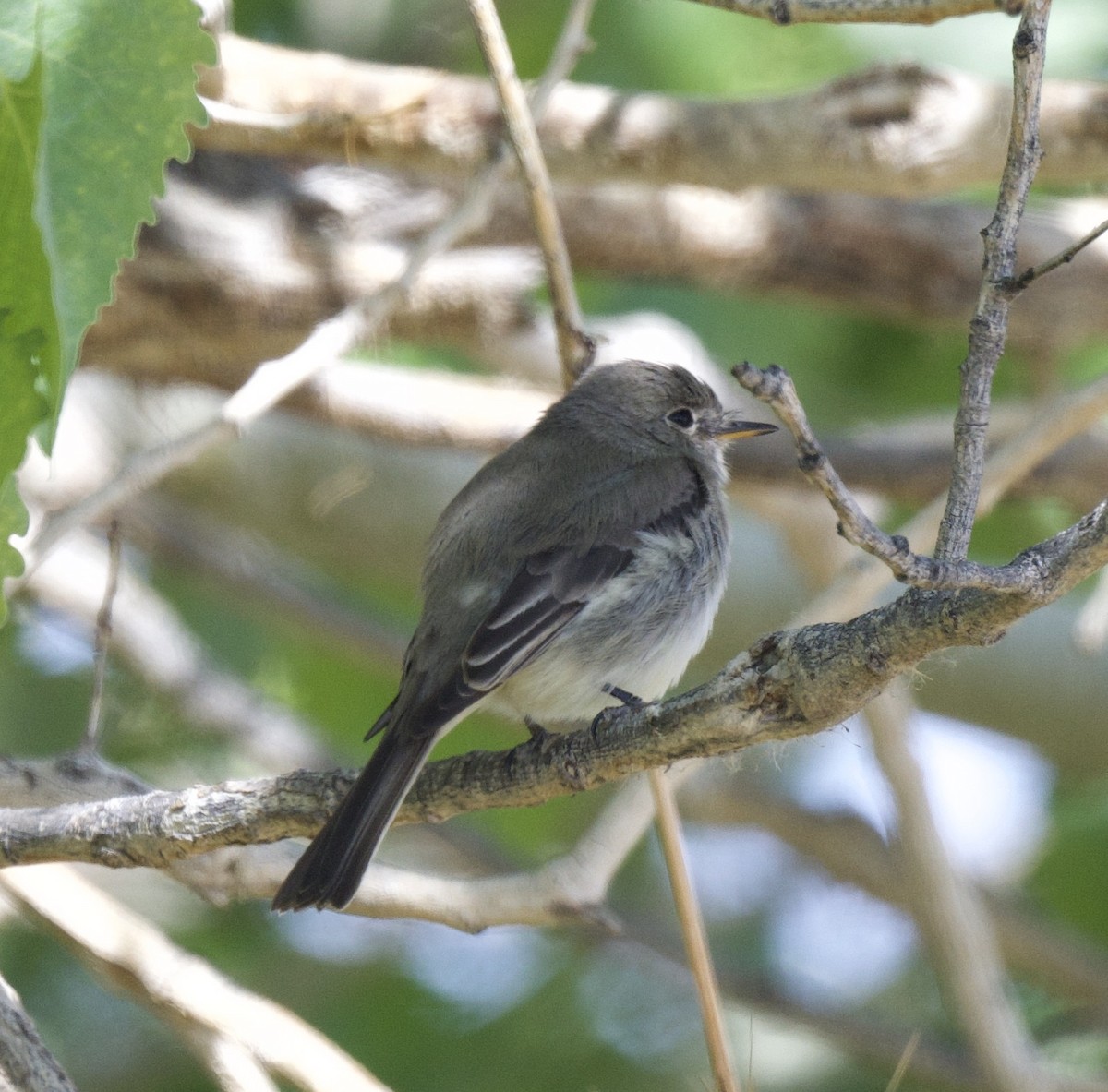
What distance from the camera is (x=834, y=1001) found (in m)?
5.48

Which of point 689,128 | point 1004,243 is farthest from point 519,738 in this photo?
point 1004,243

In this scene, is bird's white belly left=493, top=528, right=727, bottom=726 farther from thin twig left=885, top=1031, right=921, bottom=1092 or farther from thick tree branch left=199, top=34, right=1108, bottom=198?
thick tree branch left=199, top=34, right=1108, bottom=198

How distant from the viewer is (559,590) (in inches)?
133

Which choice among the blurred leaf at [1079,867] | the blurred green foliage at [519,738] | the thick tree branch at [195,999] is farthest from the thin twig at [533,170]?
the blurred leaf at [1079,867]

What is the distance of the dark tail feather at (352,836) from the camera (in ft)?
8.78

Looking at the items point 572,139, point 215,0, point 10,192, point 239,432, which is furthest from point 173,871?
point 572,139

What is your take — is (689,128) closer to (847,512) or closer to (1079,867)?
(847,512)

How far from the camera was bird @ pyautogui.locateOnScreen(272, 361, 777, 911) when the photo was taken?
3.22 metres

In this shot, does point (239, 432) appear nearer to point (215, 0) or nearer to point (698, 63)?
point (215, 0)

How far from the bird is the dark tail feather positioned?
0.01 meters

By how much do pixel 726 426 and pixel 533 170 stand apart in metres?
1.41

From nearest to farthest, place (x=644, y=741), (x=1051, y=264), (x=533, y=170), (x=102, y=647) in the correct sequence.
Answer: (x=1051, y=264), (x=644, y=741), (x=102, y=647), (x=533, y=170)

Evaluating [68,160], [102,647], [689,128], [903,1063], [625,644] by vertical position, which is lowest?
[903,1063]

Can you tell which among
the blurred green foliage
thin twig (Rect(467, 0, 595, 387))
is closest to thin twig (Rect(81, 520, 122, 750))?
thin twig (Rect(467, 0, 595, 387))
